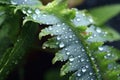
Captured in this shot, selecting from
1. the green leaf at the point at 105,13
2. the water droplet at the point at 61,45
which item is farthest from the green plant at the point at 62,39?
the green leaf at the point at 105,13

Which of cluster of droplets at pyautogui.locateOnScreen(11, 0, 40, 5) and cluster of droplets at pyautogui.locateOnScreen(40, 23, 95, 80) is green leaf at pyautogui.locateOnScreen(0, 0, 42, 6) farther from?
cluster of droplets at pyautogui.locateOnScreen(40, 23, 95, 80)

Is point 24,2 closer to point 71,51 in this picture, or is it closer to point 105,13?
point 71,51

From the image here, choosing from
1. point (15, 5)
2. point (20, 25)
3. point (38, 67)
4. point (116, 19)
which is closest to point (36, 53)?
point (38, 67)

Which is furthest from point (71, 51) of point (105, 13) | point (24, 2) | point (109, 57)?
point (105, 13)

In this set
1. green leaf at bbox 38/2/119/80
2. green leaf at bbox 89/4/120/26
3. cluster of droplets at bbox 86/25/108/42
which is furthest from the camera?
green leaf at bbox 89/4/120/26

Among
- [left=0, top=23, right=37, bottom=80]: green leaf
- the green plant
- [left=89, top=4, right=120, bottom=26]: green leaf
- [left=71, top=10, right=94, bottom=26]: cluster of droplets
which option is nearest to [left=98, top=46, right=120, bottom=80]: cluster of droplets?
the green plant

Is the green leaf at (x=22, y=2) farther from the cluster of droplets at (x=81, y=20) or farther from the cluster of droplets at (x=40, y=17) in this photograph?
the cluster of droplets at (x=81, y=20)

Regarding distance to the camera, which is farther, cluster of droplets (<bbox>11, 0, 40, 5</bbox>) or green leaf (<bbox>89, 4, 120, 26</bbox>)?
green leaf (<bbox>89, 4, 120, 26</bbox>)

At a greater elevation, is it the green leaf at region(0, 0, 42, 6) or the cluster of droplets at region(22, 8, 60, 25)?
the green leaf at region(0, 0, 42, 6)

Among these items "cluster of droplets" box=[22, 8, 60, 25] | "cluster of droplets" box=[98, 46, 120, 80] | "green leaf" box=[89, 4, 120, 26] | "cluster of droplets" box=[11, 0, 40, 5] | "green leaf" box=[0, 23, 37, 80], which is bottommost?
"green leaf" box=[89, 4, 120, 26]
